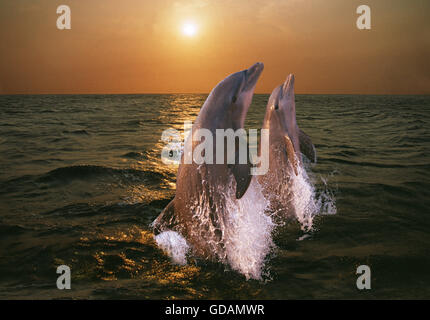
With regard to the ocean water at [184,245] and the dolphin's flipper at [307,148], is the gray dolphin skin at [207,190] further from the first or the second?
the dolphin's flipper at [307,148]

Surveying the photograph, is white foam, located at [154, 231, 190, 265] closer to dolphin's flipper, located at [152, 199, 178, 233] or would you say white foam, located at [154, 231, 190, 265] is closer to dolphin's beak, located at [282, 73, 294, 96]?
dolphin's flipper, located at [152, 199, 178, 233]

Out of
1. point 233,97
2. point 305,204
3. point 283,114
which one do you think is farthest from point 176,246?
point 283,114

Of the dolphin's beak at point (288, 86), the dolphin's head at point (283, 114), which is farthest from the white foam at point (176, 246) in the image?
the dolphin's beak at point (288, 86)

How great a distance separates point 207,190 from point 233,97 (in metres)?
1.24

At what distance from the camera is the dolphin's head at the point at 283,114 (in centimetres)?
619

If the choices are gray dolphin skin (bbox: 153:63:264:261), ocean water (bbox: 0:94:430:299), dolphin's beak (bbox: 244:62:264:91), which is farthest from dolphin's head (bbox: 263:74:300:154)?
gray dolphin skin (bbox: 153:63:264:261)

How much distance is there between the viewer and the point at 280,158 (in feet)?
19.9

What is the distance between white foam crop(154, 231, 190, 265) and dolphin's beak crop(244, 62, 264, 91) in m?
2.15

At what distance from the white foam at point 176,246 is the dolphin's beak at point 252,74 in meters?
2.15

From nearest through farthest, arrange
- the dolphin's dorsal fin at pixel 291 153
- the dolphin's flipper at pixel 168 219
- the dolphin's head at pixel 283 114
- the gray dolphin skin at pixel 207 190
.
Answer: the gray dolphin skin at pixel 207 190 → the dolphin's flipper at pixel 168 219 → the dolphin's dorsal fin at pixel 291 153 → the dolphin's head at pixel 283 114

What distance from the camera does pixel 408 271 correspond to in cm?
441

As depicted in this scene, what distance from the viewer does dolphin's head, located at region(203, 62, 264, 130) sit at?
4508mm
